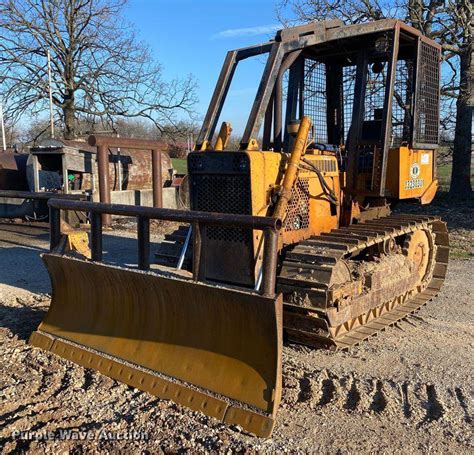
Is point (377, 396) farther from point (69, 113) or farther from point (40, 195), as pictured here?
point (69, 113)

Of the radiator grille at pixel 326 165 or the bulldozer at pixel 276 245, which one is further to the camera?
the radiator grille at pixel 326 165

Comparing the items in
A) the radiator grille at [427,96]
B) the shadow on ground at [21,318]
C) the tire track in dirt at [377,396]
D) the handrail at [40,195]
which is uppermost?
the radiator grille at [427,96]

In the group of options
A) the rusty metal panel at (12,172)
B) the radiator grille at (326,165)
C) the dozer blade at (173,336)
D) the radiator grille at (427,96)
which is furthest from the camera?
the rusty metal panel at (12,172)

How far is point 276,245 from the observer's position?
3641 mm

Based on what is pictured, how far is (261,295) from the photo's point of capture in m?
3.69

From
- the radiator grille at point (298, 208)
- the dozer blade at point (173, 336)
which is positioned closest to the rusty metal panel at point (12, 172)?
the dozer blade at point (173, 336)

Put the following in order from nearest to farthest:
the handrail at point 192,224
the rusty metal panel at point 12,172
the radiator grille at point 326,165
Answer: the handrail at point 192,224 → the radiator grille at point 326,165 → the rusty metal panel at point 12,172

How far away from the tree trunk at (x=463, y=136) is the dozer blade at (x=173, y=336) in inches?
504

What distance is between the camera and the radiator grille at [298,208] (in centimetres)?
502

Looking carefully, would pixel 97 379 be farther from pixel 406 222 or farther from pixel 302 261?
pixel 406 222

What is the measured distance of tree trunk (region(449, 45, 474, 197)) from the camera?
566 inches

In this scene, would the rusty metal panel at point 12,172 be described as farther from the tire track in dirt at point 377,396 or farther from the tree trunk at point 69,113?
the tire track in dirt at point 377,396

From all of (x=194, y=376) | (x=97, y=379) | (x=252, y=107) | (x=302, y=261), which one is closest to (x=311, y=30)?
(x=252, y=107)

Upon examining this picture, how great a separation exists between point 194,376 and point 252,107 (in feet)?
7.87
